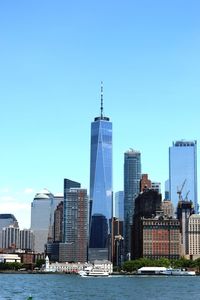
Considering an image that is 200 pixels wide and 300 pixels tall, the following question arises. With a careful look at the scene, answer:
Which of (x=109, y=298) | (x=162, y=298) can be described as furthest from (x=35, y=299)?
(x=162, y=298)

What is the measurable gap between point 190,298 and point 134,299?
9.92 m

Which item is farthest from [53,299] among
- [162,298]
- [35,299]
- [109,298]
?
[162,298]

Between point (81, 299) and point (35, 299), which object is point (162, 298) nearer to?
point (81, 299)

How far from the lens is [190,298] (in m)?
113

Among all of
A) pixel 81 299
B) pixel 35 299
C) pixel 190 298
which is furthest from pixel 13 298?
pixel 190 298

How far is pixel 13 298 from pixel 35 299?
3756 millimetres

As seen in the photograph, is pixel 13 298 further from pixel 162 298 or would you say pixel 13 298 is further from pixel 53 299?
pixel 162 298

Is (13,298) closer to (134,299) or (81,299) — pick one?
(81,299)

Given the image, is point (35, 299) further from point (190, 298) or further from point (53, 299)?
point (190, 298)

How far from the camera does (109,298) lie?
114625mm

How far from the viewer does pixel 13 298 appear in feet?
361

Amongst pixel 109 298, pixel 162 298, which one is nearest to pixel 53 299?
pixel 109 298

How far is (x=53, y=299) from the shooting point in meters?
111

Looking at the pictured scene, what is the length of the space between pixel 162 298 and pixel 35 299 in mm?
21935
